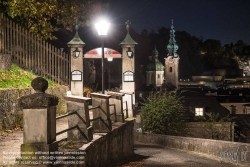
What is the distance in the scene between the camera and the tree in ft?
57.7

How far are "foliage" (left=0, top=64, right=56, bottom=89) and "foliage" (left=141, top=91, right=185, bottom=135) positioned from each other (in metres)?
6.37

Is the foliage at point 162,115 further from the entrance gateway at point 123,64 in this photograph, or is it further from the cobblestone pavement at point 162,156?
the cobblestone pavement at point 162,156

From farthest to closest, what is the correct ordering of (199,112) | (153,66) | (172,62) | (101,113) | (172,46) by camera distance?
1. (172,62)
2. (172,46)
3. (153,66)
4. (199,112)
5. (101,113)

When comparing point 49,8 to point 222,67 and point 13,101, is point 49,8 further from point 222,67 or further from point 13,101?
point 222,67

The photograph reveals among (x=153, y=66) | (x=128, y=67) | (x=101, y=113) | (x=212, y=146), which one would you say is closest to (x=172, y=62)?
(x=153, y=66)

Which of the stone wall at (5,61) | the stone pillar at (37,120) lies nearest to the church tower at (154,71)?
the stone wall at (5,61)

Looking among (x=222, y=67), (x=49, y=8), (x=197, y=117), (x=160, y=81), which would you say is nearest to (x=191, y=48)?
(x=160, y=81)

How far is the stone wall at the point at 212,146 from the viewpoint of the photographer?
12.9 metres

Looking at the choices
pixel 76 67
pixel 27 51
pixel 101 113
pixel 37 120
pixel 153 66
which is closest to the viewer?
pixel 37 120

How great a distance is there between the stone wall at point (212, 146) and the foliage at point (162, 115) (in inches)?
29.6

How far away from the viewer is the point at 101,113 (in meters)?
11.3

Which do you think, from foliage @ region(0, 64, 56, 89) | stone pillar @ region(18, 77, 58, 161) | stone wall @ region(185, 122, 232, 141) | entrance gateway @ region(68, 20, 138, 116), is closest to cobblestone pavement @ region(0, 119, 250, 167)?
foliage @ region(0, 64, 56, 89)

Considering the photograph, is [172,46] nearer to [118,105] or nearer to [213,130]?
[213,130]

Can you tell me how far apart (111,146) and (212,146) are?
5.10 m
